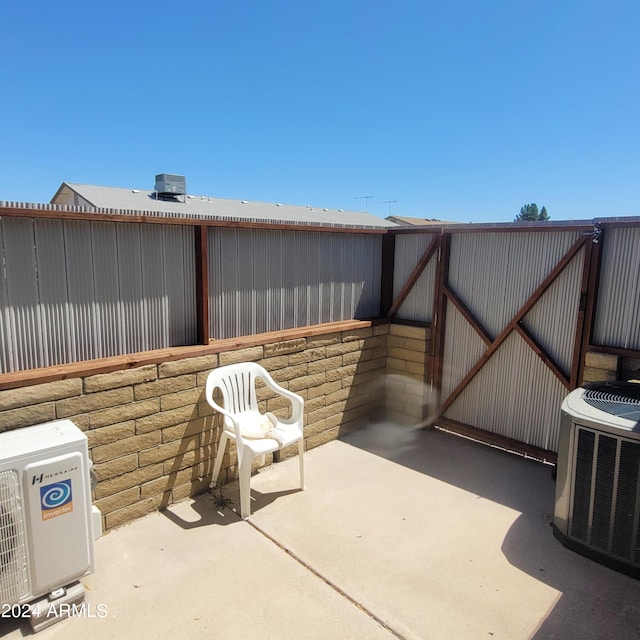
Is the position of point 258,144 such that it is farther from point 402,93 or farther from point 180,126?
point 402,93

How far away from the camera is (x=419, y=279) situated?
15.7ft

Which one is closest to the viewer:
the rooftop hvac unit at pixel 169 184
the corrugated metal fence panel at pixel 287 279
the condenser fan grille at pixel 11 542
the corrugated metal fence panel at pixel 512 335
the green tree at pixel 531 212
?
the condenser fan grille at pixel 11 542

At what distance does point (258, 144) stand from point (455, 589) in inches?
520

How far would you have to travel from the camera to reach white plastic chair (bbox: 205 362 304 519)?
2.96 m

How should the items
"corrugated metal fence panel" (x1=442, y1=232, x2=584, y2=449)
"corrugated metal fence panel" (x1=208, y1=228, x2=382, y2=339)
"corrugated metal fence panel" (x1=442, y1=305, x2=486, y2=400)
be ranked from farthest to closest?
1. "corrugated metal fence panel" (x1=442, y1=305, x2=486, y2=400)
2. "corrugated metal fence panel" (x1=442, y1=232, x2=584, y2=449)
3. "corrugated metal fence panel" (x1=208, y1=228, x2=382, y2=339)

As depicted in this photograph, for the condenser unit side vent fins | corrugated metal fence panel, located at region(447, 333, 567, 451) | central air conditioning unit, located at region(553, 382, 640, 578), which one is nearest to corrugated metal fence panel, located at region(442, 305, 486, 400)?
corrugated metal fence panel, located at region(447, 333, 567, 451)

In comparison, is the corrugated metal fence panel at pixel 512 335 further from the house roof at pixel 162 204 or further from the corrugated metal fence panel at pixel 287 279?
the house roof at pixel 162 204

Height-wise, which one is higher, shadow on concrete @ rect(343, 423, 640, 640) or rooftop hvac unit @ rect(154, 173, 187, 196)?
rooftop hvac unit @ rect(154, 173, 187, 196)

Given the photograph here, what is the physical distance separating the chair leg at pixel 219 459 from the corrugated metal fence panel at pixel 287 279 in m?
0.83

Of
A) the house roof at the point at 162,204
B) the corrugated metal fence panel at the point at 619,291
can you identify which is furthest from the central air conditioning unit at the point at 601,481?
the house roof at the point at 162,204

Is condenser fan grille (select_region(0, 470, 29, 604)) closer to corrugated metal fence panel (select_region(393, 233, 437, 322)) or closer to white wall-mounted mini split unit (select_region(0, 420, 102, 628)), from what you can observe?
white wall-mounted mini split unit (select_region(0, 420, 102, 628))

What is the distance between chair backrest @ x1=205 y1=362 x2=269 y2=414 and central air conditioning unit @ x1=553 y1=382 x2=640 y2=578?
2.24 meters

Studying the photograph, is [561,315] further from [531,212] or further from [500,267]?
[531,212]

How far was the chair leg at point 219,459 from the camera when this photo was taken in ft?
10.8
